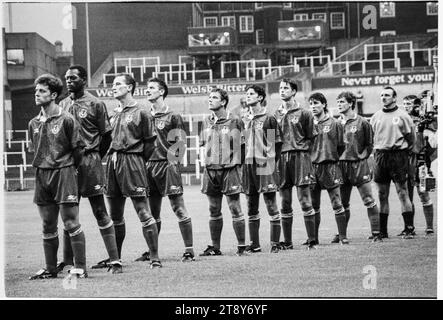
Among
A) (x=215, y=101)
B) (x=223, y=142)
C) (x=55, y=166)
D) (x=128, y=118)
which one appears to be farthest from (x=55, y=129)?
(x=223, y=142)

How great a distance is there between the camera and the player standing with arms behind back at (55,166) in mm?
7543

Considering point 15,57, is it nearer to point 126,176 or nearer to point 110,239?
point 126,176

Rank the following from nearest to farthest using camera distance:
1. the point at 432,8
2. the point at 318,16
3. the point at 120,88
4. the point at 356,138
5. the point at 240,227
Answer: the point at 432,8 < the point at 120,88 < the point at 240,227 < the point at 356,138 < the point at 318,16

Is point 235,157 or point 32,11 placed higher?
point 32,11

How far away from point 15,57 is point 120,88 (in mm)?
1275

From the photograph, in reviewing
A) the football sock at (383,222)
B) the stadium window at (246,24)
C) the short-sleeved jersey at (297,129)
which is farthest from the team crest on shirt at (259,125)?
the stadium window at (246,24)

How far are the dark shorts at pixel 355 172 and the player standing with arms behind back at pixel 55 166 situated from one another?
3492 mm

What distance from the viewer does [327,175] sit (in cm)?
969

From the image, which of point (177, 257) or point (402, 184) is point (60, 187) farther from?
point (402, 184)

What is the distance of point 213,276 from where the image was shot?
25.3ft
